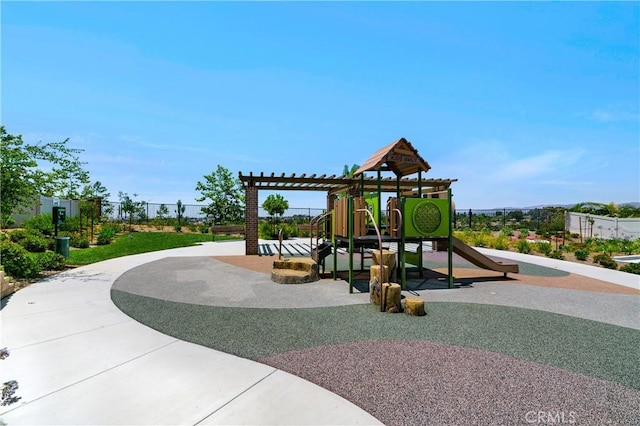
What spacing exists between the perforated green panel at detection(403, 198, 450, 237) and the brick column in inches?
320

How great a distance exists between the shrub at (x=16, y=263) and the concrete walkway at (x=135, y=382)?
141 inches

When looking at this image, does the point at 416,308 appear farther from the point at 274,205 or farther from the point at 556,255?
the point at 274,205

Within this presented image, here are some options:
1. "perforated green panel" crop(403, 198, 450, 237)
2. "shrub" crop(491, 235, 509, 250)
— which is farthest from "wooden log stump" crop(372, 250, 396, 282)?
"shrub" crop(491, 235, 509, 250)

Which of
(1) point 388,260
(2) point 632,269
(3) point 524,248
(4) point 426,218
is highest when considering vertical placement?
(4) point 426,218

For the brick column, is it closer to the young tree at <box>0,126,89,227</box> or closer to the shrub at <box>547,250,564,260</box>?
the young tree at <box>0,126,89,227</box>

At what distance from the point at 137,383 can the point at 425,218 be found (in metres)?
6.55

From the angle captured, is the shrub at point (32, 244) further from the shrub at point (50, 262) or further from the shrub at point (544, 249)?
the shrub at point (544, 249)

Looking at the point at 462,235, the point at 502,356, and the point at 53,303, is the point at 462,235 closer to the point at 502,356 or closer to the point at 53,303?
the point at 502,356

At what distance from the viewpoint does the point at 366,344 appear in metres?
4.05

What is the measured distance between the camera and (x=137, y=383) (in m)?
3.00

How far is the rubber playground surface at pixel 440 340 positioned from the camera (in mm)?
2789

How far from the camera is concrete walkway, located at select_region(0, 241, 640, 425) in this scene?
2.53 metres

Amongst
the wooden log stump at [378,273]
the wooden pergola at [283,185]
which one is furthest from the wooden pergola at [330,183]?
the wooden log stump at [378,273]

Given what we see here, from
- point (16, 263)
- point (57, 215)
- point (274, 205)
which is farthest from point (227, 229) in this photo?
point (16, 263)
